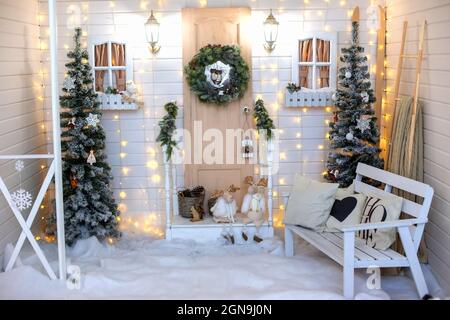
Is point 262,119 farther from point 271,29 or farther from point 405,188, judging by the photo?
point 405,188

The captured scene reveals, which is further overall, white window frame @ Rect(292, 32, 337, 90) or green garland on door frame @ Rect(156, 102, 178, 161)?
white window frame @ Rect(292, 32, 337, 90)

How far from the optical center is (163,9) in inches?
291

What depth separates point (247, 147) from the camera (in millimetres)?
7398

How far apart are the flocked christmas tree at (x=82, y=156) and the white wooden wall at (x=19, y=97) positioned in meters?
0.44

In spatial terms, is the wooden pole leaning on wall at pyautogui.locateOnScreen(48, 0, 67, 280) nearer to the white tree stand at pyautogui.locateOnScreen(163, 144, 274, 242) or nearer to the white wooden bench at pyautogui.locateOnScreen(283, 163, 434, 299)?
the white tree stand at pyautogui.locateOnScreen(163, 144, 274, 242)

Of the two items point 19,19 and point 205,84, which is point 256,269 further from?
point 19,19

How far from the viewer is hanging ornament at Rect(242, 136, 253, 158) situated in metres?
7.36

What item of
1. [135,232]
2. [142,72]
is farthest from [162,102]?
[135,232]

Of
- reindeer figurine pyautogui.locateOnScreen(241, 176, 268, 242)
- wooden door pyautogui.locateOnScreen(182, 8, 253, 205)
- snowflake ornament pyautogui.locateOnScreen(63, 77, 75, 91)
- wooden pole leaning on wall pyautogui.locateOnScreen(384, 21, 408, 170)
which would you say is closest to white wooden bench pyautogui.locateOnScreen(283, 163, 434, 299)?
wooden pole leaning on wall pyautogui.locateOnScreen(384, 21, 408, 170)

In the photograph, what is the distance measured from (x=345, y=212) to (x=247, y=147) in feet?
5.62

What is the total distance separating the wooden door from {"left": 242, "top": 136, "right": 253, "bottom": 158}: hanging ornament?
0.11 m

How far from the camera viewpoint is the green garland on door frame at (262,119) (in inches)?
280

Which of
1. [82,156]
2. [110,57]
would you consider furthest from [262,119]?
[82,156]
